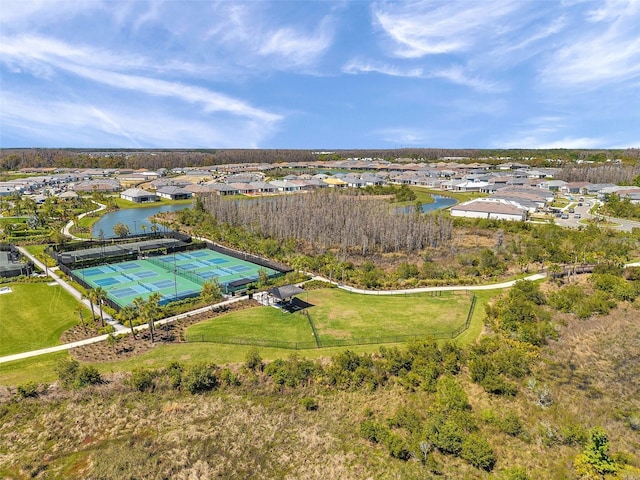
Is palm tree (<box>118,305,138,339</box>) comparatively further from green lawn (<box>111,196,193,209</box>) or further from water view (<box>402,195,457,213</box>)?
green lawn (<box>111,196,193,209</box>)

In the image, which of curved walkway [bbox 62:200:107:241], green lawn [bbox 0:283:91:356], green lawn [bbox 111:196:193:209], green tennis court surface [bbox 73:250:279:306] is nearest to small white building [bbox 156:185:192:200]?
green lawn [bbox 111:196:193:209]

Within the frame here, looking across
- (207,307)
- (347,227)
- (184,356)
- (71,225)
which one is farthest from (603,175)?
(71,225)

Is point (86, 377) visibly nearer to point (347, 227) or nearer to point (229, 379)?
point (229, 379)

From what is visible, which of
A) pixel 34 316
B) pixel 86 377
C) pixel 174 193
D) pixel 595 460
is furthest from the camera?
pixel 174 193

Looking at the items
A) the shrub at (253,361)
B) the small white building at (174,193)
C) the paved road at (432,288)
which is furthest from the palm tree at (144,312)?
the small white building at (174,193)

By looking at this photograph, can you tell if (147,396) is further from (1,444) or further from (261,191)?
(261,191)

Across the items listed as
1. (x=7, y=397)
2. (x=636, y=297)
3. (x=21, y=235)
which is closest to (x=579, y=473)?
(x=636, y=297)

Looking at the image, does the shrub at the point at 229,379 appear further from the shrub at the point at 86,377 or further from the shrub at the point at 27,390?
the shrub at the point at 27,390
